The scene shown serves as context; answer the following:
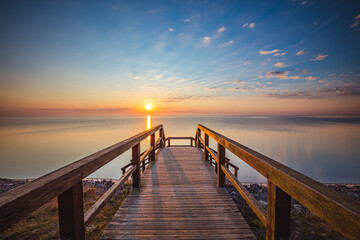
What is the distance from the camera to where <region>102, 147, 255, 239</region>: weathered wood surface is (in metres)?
1.99

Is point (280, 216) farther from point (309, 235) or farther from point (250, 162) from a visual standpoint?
point (309, 235)

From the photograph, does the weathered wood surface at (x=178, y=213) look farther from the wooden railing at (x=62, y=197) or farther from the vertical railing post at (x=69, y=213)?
the vertical railing post at (x=69, y=213)

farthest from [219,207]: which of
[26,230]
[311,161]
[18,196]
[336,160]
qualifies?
[336,160]

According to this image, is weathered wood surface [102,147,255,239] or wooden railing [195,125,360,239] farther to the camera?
weathered wood surface [102,147,255,239]

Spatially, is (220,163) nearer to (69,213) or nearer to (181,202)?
(181,202)

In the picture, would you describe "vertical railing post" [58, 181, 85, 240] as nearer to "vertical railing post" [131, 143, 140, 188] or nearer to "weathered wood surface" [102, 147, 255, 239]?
"weathered wood surface" [102, 147, 255, 239]

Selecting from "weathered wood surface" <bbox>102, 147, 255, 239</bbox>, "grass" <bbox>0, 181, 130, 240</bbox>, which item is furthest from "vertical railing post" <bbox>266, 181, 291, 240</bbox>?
"grass" <bbox>0, 181, 130, 240</bbox>

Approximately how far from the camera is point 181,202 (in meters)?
2.69

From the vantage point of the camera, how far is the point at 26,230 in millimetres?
4438

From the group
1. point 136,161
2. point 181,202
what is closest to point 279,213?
point 181,202

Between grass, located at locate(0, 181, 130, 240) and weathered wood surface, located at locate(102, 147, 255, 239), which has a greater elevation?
weathered wood surface, located at locate(102, 147, 255, 239)

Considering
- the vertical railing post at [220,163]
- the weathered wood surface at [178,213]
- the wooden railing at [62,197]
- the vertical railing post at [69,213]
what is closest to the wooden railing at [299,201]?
the weathered wood surface at [178,213]

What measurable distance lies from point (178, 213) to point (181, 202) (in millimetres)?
303

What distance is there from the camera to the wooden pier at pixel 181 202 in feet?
2.79
